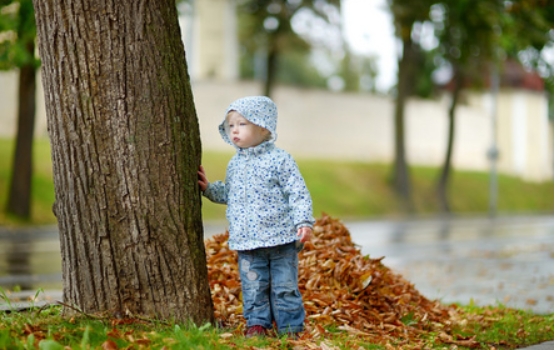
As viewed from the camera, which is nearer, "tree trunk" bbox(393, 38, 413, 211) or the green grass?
the green grass

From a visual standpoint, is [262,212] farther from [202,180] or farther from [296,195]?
[202,180]

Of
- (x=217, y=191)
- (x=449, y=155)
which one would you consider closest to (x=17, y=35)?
(x=217, y=191)

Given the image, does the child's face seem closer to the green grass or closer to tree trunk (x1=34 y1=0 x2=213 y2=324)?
tree trunk (x1=34 y1=0 x2=213 y2=324)

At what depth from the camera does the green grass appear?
26.5 metres

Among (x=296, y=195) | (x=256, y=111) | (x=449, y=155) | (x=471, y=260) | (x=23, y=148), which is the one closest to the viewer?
(x=296, y=195)

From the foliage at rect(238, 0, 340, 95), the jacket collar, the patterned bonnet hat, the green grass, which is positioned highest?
the foliage at rect(238, 0, 340, 95)

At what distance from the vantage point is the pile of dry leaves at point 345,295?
6.24 m

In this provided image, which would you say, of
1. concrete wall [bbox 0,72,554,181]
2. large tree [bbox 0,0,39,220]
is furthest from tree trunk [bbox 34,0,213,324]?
concrete wall [bbox 0,72,554,181]

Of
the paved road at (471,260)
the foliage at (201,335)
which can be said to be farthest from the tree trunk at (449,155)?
the foliage at (201,335)

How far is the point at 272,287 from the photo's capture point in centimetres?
567

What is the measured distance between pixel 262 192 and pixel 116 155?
2.88ft

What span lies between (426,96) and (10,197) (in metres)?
30.0

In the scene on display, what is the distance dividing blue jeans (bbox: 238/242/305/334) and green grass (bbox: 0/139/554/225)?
1771 centimetres

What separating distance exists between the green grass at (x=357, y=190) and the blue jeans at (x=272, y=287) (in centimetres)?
1771
